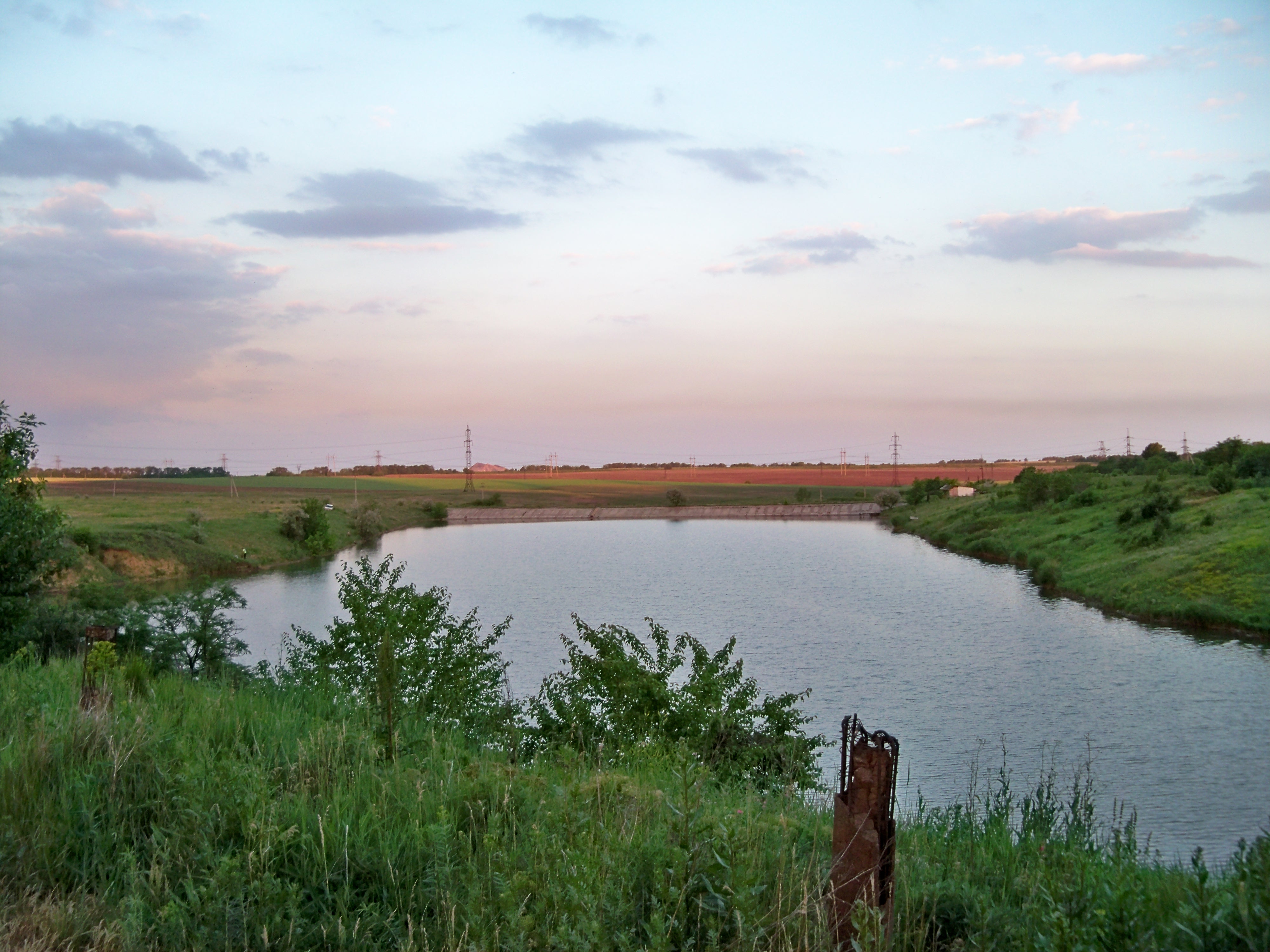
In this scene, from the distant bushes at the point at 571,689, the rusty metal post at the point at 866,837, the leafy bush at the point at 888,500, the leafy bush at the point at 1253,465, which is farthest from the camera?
the leafy bush at the point at 888,500

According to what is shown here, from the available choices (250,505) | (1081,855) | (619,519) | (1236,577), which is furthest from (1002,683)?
(619,519)

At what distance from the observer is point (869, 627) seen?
3303cm

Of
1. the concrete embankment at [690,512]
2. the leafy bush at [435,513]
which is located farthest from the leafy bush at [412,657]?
the concrete embankment at [690,512]

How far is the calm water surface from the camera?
673 inches

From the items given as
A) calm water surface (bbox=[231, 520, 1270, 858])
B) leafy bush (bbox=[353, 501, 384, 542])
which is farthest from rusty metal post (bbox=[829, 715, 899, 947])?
leafy bush (bbox=[353, 501, 384, 542])

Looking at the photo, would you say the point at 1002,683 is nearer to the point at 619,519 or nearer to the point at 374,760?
the point at 374,760

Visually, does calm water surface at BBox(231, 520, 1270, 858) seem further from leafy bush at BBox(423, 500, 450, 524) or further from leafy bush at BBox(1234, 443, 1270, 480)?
leafy bush at BBox(423, 500, 450, 524)

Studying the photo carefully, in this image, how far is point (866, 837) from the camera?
3328 mm

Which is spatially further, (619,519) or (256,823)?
(619,519)

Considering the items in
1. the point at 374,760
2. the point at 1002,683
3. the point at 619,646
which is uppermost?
the point at 374,760

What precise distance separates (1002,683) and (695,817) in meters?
23.1

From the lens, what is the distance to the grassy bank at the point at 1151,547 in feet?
105

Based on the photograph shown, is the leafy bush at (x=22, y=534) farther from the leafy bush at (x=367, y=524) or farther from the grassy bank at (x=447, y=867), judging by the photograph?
the leafy bush at (x=367, y=524)

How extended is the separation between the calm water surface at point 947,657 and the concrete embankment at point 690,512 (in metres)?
57.8
